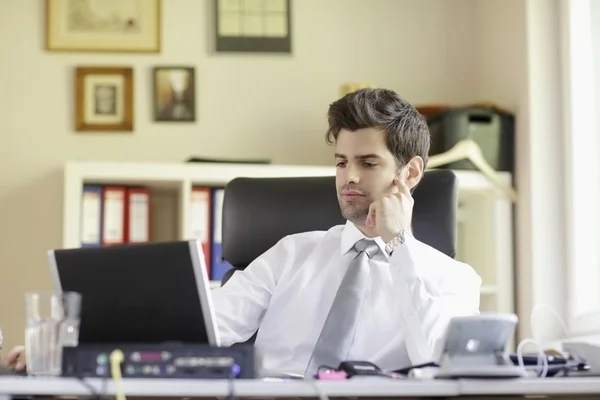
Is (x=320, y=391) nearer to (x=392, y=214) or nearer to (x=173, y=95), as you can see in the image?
(x=392, y=214)

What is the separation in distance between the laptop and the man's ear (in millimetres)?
878

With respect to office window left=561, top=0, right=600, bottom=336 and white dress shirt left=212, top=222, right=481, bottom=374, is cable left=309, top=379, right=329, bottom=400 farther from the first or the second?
office window left=561, top=0, right=600, bottom=336

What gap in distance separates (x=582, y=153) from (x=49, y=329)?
6.73ft

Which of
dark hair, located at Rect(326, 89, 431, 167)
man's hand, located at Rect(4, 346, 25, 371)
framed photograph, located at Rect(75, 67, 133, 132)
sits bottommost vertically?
man's hand, located at Rect(4, 346, 25, 371)

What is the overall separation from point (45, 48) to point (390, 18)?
1.26 m

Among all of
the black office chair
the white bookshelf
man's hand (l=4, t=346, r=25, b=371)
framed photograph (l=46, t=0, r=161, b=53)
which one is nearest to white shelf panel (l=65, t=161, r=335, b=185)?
the white bookshelf

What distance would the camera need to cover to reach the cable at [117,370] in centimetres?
112

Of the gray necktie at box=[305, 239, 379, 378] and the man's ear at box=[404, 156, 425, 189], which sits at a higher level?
the man's ear at box=[404, 156, 425, 189]

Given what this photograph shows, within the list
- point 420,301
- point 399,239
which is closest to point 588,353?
point 420,301

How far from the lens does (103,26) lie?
3289 millimetres

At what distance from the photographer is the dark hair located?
2068mm

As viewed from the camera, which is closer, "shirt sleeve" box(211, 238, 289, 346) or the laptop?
the laptop

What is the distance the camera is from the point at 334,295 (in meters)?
2.06

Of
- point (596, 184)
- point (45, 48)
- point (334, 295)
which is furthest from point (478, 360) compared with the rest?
point (45, 48)
